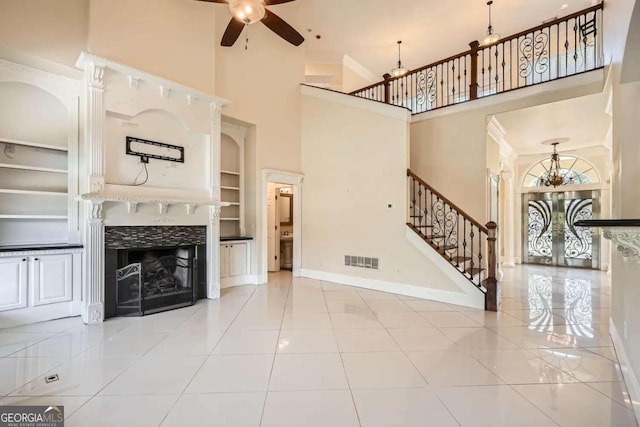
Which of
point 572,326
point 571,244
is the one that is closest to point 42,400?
point 572,326

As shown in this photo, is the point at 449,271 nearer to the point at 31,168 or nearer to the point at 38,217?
the point at 38,217

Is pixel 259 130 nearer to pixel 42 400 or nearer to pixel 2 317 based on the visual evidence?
pixel 2 317

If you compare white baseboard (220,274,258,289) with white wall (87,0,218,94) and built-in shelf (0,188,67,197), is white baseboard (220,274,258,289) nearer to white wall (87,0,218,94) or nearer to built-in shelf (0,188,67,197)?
built-in shelf (0,188,67,197)

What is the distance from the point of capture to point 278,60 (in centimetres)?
633

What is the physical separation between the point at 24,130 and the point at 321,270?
5225mm

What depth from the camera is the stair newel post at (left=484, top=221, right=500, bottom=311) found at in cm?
427

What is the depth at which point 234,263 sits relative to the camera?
578 centimetres

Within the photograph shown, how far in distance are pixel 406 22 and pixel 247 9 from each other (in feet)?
16.5

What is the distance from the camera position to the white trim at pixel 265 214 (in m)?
6.04

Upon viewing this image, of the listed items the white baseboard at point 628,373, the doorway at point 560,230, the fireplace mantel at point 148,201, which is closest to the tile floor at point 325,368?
the white baseboard at point 628,373

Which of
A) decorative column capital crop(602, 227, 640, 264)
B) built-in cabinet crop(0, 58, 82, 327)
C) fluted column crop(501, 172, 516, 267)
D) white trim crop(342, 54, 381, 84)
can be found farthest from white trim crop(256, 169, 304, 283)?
fluted column crop(501, 172, 516, 267)

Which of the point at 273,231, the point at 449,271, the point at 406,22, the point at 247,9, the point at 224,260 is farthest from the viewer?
the point at 273,231

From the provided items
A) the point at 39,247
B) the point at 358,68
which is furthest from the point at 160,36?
the point at 358,68

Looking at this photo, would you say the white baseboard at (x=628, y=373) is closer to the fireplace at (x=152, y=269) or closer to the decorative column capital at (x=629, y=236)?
the decorative column capital at (x=629, y=236)
